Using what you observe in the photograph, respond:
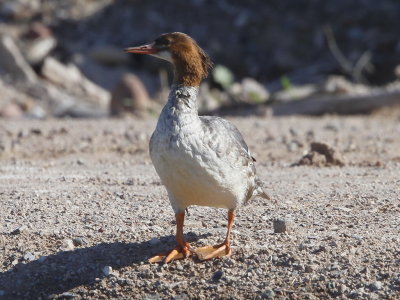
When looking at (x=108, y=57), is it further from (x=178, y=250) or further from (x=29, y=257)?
(x=178, y=250)

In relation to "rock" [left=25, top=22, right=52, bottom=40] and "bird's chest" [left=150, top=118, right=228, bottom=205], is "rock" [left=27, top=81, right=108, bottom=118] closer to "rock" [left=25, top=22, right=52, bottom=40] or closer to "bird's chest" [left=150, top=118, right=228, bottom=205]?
"rock" [left=25, top=22, right=52, bottom=40]

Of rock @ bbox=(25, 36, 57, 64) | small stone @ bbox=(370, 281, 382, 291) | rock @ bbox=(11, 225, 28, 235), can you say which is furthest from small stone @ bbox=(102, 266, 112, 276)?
rock @ bbox=(25, 36, 57, 64)

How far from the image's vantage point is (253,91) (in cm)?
1463

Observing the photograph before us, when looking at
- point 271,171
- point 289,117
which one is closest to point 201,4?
point 289,117

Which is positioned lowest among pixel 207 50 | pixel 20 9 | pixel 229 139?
pixel 229 139

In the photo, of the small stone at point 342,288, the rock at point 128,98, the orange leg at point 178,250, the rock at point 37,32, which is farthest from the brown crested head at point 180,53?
the rock at point 37,32

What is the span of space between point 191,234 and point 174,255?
1.75 feet

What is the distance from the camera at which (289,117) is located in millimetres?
12477

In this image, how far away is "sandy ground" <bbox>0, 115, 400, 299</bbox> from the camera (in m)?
5.68

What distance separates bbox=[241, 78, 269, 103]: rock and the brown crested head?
26.2 feet

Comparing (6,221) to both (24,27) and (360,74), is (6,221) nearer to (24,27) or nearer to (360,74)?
(360,74)

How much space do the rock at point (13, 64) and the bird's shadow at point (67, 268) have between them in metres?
10.4

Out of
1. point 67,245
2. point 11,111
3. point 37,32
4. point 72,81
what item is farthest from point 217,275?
point 37,32

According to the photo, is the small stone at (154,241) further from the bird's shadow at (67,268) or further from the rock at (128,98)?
the rock at (128,98)
